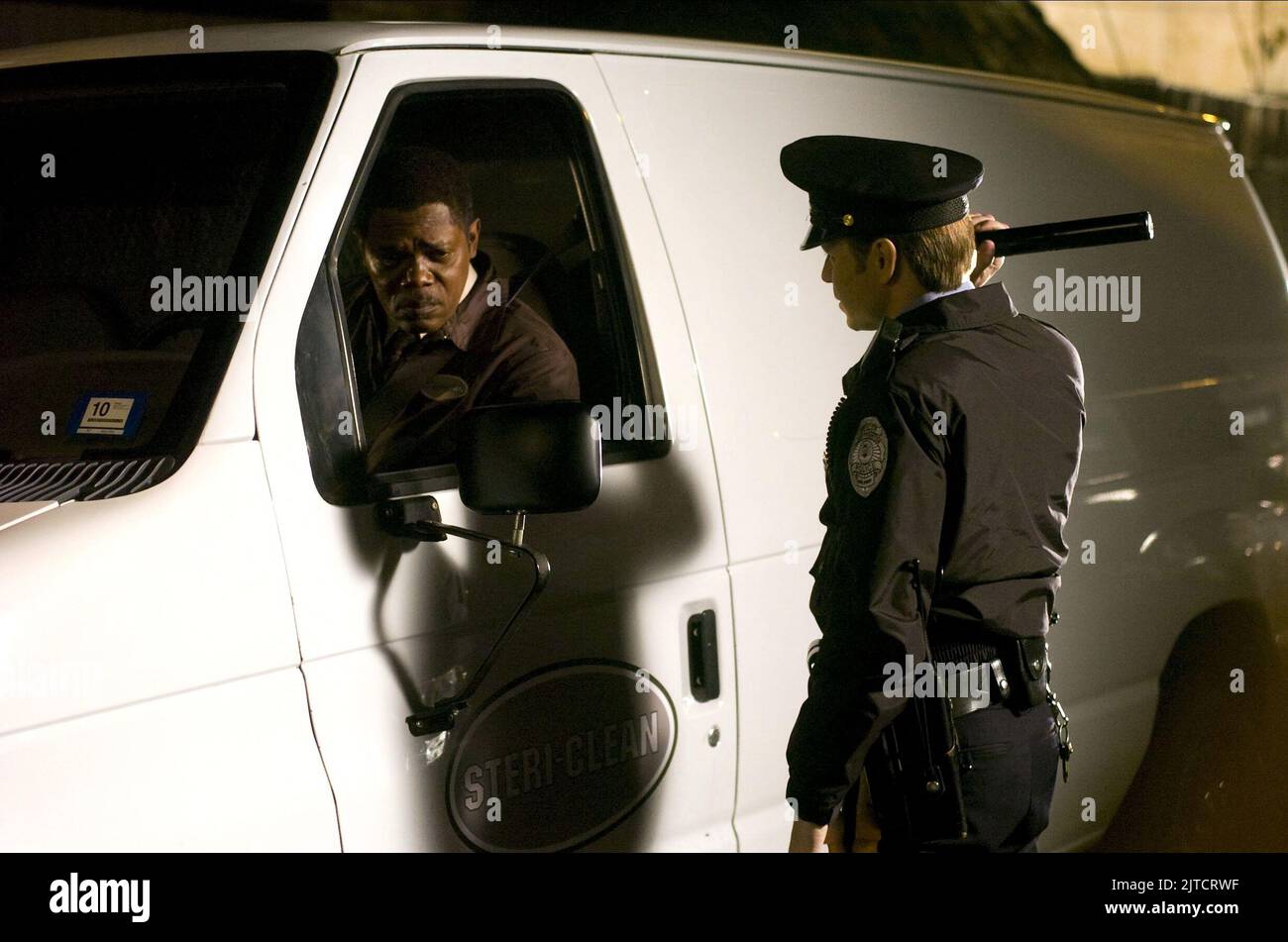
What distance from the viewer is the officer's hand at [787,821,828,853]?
82.6 inches

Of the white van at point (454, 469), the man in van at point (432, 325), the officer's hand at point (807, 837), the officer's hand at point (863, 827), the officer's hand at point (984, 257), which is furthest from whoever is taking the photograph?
the officer's hand at point (984, 257)

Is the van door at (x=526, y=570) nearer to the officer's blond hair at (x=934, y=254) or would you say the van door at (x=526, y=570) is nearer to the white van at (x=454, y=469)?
the white van at (x=454, y=469)

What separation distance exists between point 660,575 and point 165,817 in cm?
95

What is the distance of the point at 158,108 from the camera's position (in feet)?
8.06

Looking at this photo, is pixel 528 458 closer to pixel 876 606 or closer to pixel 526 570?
pixel 526 570

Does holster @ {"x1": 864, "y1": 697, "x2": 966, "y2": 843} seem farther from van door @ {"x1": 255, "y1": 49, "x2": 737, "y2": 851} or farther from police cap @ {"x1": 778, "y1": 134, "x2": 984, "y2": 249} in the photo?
police cap @ {"x1": 778, "y1": 134, "x2": 984, "y2": 249}

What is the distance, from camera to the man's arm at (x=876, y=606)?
2.00 m

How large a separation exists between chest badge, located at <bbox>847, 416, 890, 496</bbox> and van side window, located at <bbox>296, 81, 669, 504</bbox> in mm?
530

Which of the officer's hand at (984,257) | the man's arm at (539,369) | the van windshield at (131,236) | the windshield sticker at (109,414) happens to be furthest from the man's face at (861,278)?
the windshield sticker at (109,414)

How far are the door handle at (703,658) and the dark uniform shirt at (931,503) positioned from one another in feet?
1.20

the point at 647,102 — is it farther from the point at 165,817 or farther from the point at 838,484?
the point at 165,817

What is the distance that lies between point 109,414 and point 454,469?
547 mm

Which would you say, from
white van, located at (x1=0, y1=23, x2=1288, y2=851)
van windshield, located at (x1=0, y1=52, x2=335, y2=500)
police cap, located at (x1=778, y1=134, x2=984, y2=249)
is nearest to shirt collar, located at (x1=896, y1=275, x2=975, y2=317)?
police cap, located at (x1=778, y1=134, x2=984, y2=249)
